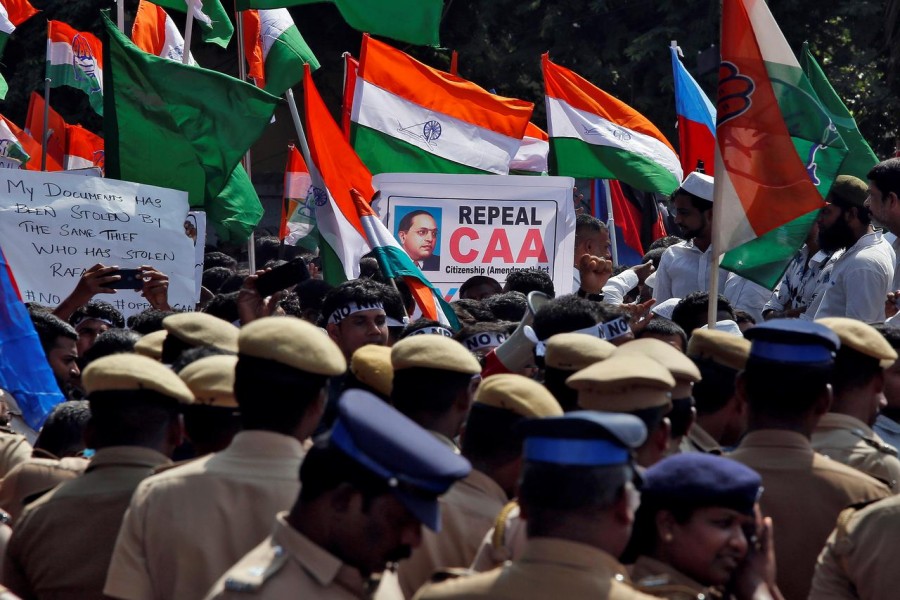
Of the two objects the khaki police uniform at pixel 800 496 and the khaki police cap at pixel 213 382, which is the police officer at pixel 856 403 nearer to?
the khaki police uniform at pixel 800 496

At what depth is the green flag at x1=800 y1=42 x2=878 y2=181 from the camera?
9375 millimetres

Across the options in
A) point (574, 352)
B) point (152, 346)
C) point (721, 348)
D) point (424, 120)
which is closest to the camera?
point (574, 352)

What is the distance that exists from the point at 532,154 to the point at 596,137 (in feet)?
9.13

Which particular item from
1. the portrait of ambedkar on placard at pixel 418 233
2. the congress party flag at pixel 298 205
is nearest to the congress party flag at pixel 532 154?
the congress party flag at pixel 298 205

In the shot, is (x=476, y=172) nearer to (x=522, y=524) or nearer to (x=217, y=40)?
(x=217, y=40)

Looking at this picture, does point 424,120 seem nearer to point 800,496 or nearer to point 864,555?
point 800,496

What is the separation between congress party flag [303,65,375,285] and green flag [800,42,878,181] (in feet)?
10.2

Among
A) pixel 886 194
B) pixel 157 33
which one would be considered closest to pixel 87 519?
A: pixel 886 194

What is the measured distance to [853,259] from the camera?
7105mm

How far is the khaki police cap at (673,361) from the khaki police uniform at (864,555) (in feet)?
2.02

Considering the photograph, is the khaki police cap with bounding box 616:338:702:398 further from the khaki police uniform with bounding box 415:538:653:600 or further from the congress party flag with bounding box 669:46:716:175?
the congress party flag with bounding box 669:46:716:175

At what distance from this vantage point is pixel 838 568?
144 inches

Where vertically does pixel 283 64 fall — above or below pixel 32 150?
above

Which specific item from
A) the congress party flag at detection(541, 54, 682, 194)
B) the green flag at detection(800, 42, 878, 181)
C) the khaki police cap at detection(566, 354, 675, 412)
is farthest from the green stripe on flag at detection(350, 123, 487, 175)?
the khaki police cap at detection(566, 354, 675, 412)
